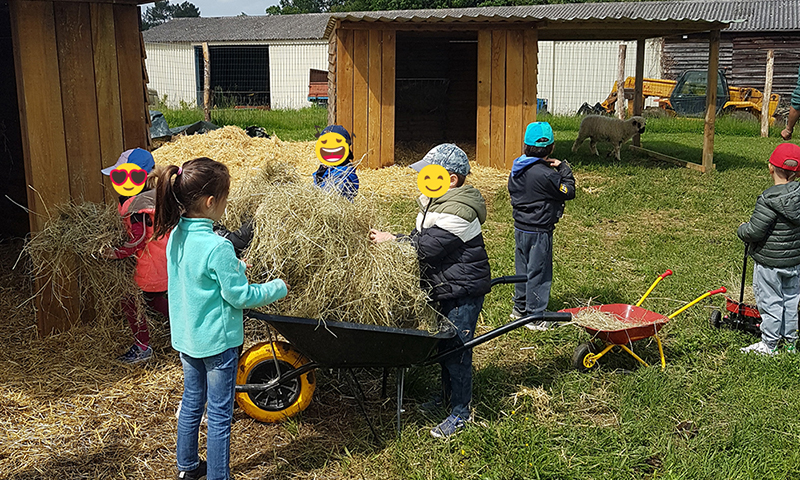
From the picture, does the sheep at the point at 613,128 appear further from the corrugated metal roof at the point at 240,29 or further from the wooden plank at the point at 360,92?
the corrugated metal roof at the point at 240,29

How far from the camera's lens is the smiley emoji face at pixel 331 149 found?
14.4 ft

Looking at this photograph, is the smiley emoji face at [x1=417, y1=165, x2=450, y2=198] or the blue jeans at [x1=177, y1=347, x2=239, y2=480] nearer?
the blue jeans at [x1=177, y1=347, x2=239, y2=480]

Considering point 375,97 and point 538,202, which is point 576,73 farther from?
point 538,202

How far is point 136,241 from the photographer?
417cm

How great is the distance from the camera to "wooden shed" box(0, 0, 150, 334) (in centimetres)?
439

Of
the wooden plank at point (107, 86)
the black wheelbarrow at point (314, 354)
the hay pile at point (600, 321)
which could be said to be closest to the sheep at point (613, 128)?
the hay pile at point (600, 321)

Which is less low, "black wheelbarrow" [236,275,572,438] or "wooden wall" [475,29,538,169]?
"wooden wall" [475,29,538,169]

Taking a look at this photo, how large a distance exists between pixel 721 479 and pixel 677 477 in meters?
0.21

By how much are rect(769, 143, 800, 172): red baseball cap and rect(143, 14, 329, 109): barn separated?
25481 mm

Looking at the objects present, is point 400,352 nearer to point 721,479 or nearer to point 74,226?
point 721,479

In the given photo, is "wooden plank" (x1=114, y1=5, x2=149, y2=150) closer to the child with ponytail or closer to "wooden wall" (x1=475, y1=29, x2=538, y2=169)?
the child with ponytail

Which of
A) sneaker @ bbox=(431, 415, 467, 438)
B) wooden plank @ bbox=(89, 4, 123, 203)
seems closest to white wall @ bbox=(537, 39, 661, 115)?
wooden plank @ bbox=(89, 4, 123, 203)

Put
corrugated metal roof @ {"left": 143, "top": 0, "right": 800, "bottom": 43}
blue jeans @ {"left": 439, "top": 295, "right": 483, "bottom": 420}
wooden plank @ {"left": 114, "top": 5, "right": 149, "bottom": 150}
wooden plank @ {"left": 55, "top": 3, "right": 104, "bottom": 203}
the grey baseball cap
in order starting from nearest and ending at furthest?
the grey baseball cap, blue jeans @ {"left": 439, "top": 295, "right": 483, "bottom": 420}, wooden plank @ {"left": 55, "top": 3, "right": 104, "bottom": 203}, wooden plank @ {"left": 114, "top": 5, "right": 149, "bottom": 150}, corrugated metal roof @ {"left": 143, "top": 0, "right": 800, "bottom": 43}

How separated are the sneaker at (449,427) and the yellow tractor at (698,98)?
1998 centimetres
